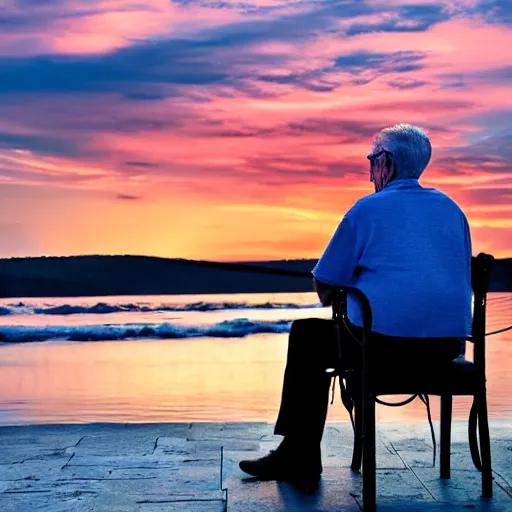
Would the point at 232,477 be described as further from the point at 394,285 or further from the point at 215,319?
the point at 215,319

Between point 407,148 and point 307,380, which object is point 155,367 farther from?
point 407,148

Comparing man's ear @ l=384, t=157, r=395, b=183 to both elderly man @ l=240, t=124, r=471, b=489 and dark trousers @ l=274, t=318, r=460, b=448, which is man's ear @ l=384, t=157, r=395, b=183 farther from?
dark trousers @ l=274, t=318, r=460, b=448

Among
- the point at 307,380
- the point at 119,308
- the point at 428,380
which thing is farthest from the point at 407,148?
the point at 119,308

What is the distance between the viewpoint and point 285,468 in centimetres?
392

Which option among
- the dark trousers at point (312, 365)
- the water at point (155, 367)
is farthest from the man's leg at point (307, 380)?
the water at point (155, 367)

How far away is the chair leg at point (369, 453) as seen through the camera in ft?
10.9

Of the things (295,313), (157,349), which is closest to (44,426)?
(157,349)

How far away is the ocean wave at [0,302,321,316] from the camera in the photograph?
21.0 metres

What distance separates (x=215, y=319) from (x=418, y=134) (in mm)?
14745

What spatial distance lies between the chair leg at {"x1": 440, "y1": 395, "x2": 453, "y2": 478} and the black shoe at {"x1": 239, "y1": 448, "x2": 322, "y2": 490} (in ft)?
1.66

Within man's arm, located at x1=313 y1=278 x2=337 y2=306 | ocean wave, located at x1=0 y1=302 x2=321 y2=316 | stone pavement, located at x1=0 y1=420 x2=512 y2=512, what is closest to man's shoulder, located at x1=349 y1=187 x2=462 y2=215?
man's arm, located at x1=313 y1=278 x2=337 y2=306

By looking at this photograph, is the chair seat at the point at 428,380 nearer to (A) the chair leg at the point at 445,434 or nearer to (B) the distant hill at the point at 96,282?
(A) the chair leg at the point at 445,434

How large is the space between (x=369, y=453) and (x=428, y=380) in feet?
1.10

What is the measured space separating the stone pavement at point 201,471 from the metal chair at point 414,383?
0.62 ft
